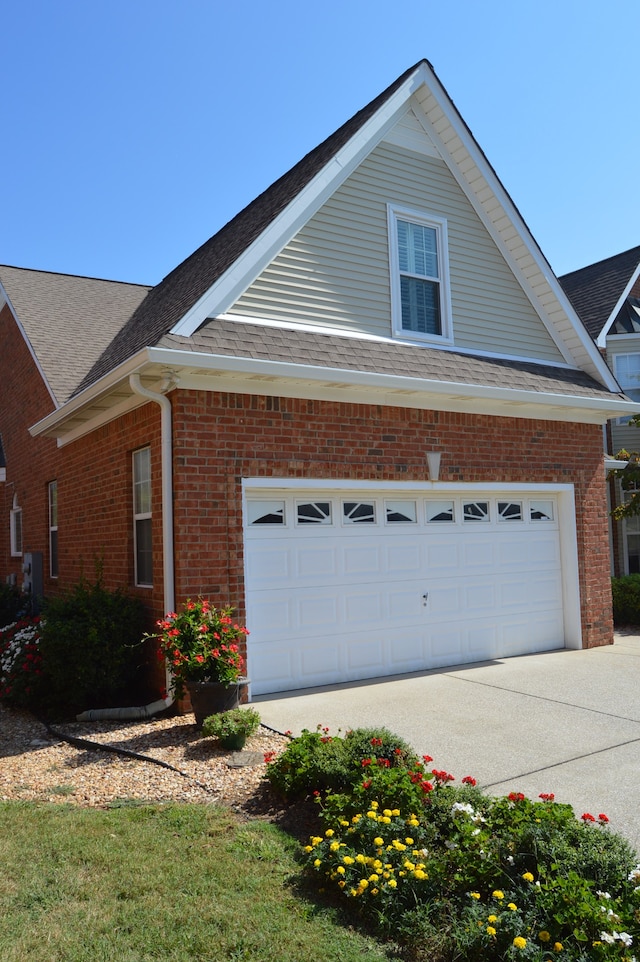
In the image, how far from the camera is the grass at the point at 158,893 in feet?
11.3

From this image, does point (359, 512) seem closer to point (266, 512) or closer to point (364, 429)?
point (364, 429)

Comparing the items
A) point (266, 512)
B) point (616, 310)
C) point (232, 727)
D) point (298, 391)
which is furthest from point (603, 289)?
point (232, 727)

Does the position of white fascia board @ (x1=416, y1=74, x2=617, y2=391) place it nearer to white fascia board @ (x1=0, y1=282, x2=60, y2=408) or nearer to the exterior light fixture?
the exterior light fixture

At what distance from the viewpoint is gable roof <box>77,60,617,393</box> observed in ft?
29.3

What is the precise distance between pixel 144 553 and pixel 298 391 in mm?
2779

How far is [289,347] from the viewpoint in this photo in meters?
8.90

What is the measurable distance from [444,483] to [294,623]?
288 cm

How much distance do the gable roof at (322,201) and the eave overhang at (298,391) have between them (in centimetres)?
49

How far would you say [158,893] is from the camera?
3988 millimetres

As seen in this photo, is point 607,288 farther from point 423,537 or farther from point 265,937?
point 265,937

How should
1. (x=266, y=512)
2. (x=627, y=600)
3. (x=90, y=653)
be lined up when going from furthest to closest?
(x=627, y=600) → (x=266, y=512) → (x=90, y=653)

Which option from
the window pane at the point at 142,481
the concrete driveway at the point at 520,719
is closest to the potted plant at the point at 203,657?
the concrete driveway at the point at 520,719

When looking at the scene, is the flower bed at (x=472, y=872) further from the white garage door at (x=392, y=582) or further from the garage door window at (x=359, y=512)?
the garage door window at (x=359, y=512)

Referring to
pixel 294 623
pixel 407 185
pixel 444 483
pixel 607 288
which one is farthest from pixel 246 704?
pixel 607 288
